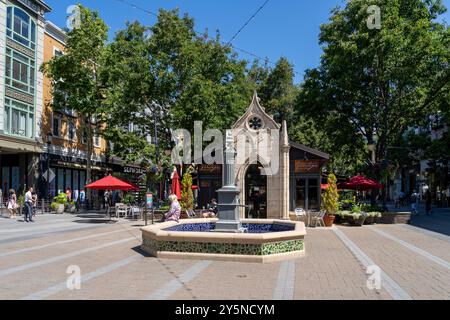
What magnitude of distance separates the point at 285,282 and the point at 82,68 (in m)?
28.0

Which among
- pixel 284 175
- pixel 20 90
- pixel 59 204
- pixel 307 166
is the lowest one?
pixel 59 204

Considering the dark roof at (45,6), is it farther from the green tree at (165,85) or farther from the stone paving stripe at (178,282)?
the stone paving stripe at (178,282)

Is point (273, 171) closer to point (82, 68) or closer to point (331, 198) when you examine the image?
point (331, 198)

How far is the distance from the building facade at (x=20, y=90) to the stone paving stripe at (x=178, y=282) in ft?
77.1

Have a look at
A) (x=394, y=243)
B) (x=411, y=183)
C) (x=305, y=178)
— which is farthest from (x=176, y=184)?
(x=411, y=183)

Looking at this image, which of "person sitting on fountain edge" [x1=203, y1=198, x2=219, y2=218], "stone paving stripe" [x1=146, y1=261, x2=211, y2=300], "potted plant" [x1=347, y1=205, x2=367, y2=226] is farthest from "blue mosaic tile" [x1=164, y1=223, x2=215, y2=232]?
"potted plant" [x1=347, y1=205, x2=367, y2=226]

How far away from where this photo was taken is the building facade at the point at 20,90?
29875mm

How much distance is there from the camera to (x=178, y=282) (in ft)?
28.0

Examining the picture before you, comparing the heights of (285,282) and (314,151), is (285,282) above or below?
below

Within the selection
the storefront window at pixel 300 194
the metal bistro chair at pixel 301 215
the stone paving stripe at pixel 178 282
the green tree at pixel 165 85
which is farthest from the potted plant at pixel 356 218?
the stone paving stripe at pixel 178 282

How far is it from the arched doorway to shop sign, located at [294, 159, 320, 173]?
203 centimetres

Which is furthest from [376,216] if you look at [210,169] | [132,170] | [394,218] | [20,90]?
[132,170]

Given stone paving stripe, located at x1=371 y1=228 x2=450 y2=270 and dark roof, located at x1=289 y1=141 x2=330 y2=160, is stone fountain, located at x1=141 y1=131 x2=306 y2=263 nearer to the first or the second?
stone paving stripe, located at x1=371 y1=228 x2=450 y2=270

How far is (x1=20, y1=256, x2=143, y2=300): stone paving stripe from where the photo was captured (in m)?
7.36
